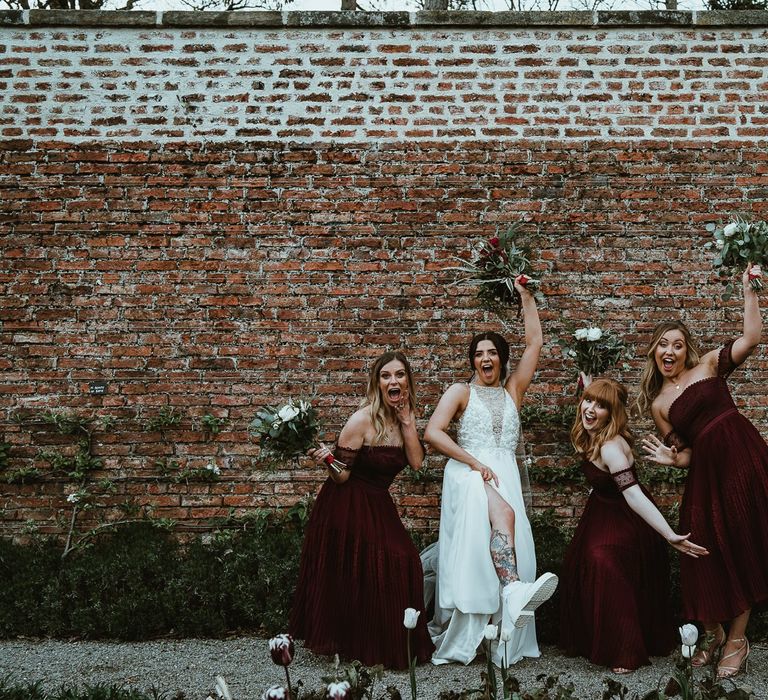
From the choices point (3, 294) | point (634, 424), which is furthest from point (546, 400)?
point (3, 294)

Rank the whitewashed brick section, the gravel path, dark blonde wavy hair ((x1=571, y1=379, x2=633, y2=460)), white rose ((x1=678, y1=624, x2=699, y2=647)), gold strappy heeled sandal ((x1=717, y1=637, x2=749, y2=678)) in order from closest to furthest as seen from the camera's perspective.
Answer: white rose ((x1=678, y1=624, x2=699, y2=647)) < the gravel path < gold strappy heeled sandal ((x1=717, y1=637, x2=749, y2=678)) < dark blonde wavy hair ((x1=571, y1=379, x2=633, y2=460)) < the whitewashed brick section

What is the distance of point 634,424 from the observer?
20.7 ft

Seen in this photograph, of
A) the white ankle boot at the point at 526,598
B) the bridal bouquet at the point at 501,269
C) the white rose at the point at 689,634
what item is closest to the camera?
the white rose at the point at 689,634

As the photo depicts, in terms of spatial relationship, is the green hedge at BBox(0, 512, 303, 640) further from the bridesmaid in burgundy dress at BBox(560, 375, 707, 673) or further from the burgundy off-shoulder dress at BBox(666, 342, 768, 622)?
the burgundy off-shoulder dress at BBox(666, 342, 768, 622)

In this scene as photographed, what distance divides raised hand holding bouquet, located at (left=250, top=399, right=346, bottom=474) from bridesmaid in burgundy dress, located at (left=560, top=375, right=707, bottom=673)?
1.49 metres

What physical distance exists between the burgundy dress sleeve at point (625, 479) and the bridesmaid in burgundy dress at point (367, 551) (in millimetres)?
1147

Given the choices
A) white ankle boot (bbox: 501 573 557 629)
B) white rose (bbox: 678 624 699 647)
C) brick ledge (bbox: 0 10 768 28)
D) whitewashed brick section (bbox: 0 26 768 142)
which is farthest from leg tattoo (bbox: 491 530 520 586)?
brick ledge (bbox: 0 10 768 28)

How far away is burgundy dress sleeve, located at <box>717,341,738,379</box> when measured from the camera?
14.8 feet

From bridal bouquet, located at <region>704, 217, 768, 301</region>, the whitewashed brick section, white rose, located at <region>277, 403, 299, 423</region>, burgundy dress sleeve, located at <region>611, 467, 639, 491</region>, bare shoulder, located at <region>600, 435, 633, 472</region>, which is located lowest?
burgundy dress sleeve, located at <region>611, 467, 639, 491</region>

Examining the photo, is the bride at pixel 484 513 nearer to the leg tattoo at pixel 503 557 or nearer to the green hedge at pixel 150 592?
the leg tattoo at pixel 503 557

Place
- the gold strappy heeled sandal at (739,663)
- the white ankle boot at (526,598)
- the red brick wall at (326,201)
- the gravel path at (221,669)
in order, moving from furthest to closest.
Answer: the red brick wall at (326,201) → the gold strappy heeled sandal at (739,663) → the gravel path at (221,669) → the white ankle boot at (526,598)

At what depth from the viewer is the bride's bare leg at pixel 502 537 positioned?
14.4 ft

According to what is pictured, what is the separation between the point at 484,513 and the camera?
4566 millimetres

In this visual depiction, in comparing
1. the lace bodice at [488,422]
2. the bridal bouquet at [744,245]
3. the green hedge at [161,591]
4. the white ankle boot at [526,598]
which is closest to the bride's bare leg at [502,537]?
the white ankle boot at [526,598]
